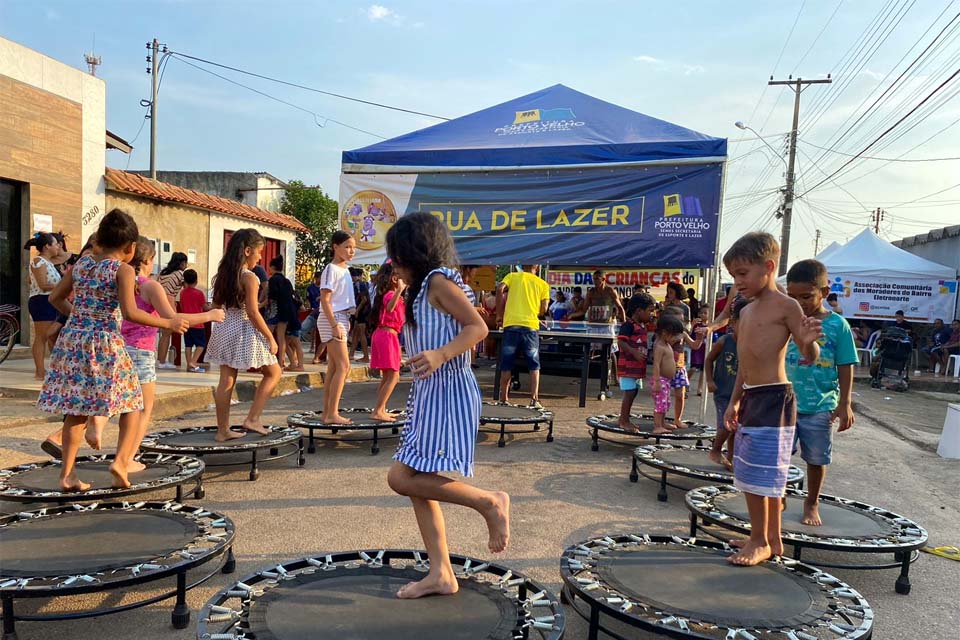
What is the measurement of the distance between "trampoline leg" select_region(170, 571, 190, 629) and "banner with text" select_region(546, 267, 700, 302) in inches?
622

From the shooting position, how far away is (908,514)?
4781mm

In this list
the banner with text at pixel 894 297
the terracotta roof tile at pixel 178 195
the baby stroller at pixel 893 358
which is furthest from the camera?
the banner with text at pixel 894 297

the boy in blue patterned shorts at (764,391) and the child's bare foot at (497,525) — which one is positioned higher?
Answer: the boy in blue patterned shorts at (764,391)

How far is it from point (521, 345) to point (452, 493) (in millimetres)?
5285

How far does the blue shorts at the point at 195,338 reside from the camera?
32.0 feet

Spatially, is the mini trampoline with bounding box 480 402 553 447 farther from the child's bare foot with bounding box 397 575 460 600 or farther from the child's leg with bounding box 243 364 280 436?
the child's bare foot with bounding box 397 575 460 600

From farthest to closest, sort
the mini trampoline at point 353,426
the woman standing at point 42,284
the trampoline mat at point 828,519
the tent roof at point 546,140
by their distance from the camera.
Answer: the tent roof at point 546,140
the woman standing at point 42,284
the mini trampoline at point 353,426
the trampoline mat at point 828,519

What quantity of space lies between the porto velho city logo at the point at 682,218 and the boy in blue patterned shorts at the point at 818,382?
4196 millimetres

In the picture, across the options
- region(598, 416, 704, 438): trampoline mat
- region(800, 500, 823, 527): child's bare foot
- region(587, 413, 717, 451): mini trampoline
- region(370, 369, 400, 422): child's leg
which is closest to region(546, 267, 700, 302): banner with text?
region(587, 413, 717, 451): mini trampoline

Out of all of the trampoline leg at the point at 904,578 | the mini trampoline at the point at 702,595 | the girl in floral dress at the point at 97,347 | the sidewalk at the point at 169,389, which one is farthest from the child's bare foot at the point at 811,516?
the sidewalk at the point at 169,389

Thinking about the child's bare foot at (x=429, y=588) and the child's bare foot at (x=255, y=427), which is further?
the child's bare foot at (x=255, y=427)

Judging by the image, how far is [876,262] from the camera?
17547 mm

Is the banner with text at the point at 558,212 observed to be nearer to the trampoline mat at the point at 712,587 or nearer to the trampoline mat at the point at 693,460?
the trampoline mat at the point at 693,460

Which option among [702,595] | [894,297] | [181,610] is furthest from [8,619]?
[894,297]
